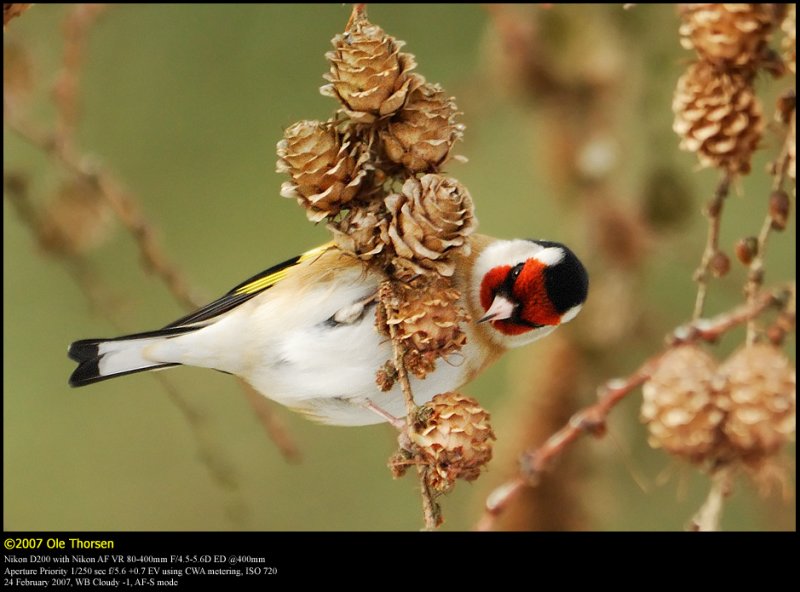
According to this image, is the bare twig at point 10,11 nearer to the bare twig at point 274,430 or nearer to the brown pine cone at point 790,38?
the bare twig at point 274,430

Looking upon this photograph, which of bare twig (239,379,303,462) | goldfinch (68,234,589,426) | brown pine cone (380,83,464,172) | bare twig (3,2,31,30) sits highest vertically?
bare twig (3,2,31,30)

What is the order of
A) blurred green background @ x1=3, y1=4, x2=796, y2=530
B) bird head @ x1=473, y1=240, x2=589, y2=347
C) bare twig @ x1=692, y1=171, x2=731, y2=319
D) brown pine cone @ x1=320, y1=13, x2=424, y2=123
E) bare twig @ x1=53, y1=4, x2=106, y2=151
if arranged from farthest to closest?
blurred green background @ x1=3, y1=4, x2=796, y2=530 < bare twig @ x1=53, y1=4, x2=106, y2=151 < bird head @ x1=473, y1=240, x2=589, y2=347 < bare twig @ x1=692, y1=171, x2=731, y2=319 < brown pine cone @ x1=320, y1=13, x2=424, y2=123

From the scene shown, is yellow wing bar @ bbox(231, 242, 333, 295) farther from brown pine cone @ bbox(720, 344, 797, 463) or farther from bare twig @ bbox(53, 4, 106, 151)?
brown pine cone @ bbox(720, 344, 797, 463)

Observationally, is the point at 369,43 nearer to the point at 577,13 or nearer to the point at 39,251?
the point at 39,251

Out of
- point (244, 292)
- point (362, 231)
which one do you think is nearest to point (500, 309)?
point (362, 231)

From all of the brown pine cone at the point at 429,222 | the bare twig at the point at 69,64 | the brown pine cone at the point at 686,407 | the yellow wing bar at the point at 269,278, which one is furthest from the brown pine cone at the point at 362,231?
the bare twig at the point at 69,64

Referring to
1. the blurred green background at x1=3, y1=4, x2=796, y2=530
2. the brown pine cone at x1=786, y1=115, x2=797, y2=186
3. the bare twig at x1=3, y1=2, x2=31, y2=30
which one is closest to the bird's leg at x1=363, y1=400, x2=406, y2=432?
the brown pine cone at x1=786, y1=115, x2=797, y2=186

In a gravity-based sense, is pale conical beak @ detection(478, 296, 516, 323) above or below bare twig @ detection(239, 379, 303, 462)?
above
